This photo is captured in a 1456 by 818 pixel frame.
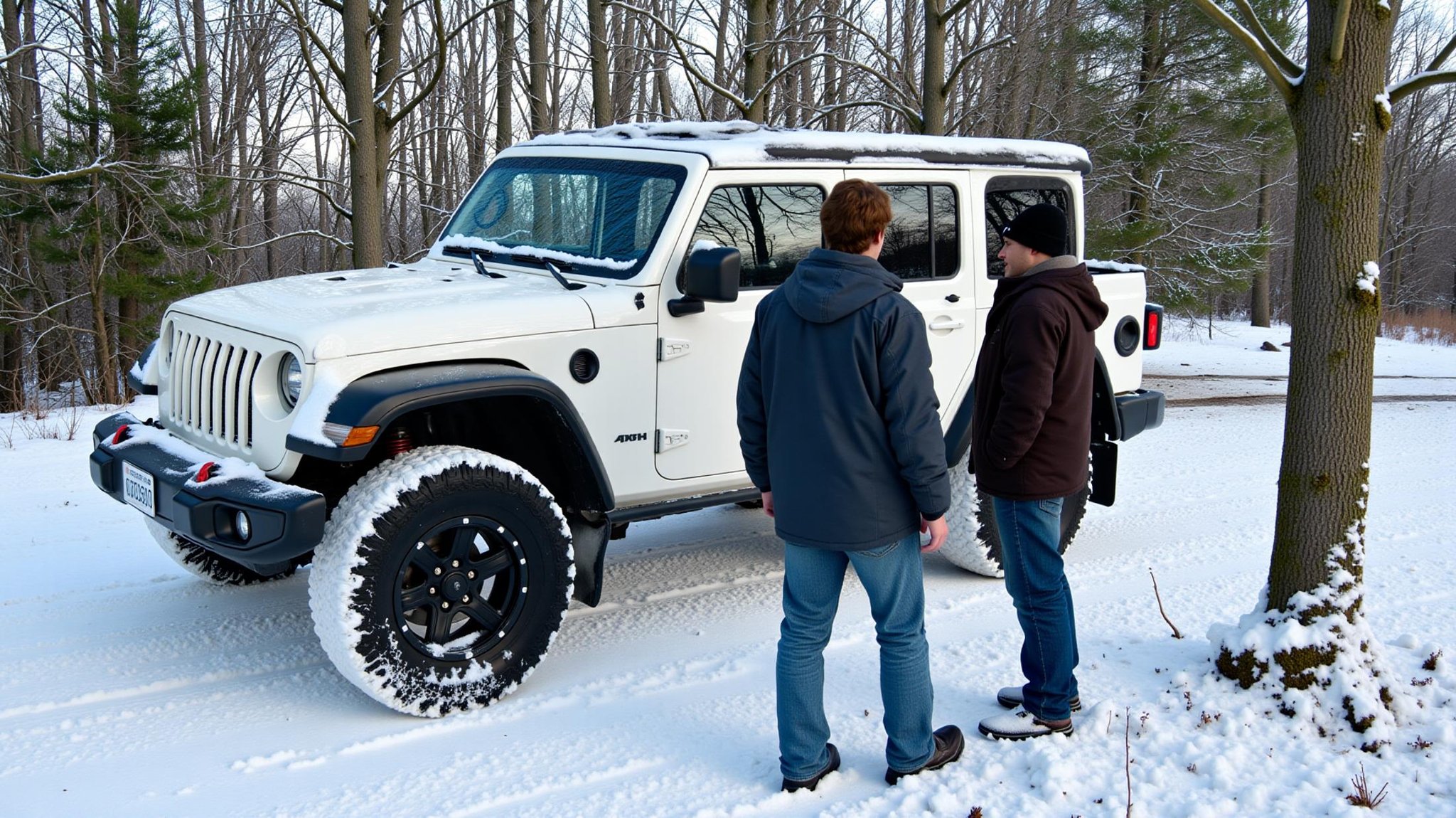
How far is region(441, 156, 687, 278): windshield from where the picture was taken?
4633 millimetres

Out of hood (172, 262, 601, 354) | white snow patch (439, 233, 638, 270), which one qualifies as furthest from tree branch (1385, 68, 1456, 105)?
hood (172, 262, 601, 354)

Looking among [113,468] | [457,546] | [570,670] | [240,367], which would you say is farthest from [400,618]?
[113,468]

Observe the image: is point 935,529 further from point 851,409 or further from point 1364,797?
point 1364,797

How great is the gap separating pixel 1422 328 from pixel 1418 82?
85.1 feet

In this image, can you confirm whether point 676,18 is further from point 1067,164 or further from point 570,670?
point 570,670

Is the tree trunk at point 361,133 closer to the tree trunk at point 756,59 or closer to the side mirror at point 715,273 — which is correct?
the tree trunk at point 756,59

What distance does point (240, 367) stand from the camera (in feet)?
13.5

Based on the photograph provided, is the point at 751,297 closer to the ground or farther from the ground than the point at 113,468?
farther from the ground

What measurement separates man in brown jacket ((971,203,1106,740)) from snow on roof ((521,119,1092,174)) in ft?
4.58

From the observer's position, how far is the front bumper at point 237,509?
3.65m

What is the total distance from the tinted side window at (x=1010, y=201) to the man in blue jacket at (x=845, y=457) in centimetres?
243

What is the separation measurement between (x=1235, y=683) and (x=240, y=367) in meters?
3.64

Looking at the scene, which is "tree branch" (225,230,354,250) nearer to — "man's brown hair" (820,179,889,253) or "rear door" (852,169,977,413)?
"rear door" (852,169,977,413)

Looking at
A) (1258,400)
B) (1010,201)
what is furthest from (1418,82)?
(1258,400)
